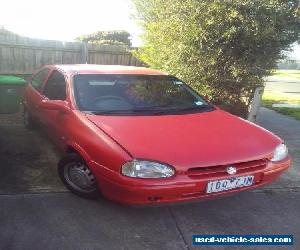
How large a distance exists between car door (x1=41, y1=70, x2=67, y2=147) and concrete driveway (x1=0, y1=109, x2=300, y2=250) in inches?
19.4

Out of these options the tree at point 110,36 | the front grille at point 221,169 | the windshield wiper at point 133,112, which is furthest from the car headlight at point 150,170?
the tree at point 110,36

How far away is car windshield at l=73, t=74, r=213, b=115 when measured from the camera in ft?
13.9

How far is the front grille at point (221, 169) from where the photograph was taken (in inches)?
128

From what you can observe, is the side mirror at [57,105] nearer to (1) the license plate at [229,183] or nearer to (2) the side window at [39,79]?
(2) the side window at [39,79]

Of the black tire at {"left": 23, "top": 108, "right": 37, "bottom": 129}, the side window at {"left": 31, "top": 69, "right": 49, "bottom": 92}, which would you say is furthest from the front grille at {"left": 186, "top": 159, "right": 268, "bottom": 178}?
the black tire at {"left": 23, "top": 108, "right": 37, "bottom": 129}

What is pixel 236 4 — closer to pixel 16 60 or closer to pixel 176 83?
pixel 176 83

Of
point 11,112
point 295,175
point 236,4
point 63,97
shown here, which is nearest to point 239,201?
point 295,175

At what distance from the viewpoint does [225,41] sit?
280 inches

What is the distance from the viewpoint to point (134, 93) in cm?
453

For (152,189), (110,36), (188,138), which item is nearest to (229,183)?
(188,138)

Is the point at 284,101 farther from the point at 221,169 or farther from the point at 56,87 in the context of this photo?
the point at 221,169

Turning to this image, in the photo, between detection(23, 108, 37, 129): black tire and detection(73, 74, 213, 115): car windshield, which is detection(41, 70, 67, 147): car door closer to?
detection(73, 74, 213, 115): car windshield

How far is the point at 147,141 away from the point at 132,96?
116 cm

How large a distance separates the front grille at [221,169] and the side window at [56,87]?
2.04 meters
